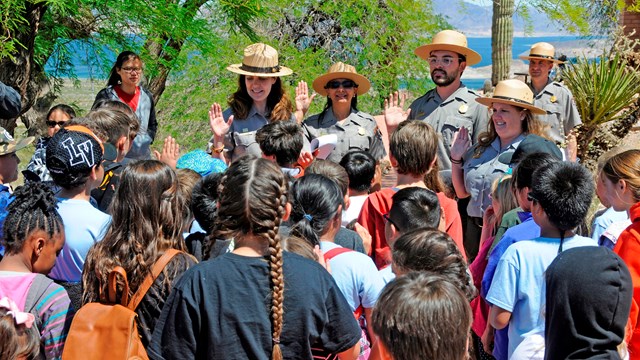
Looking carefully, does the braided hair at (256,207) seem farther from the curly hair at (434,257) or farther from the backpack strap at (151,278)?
the curly hair at (434,257)

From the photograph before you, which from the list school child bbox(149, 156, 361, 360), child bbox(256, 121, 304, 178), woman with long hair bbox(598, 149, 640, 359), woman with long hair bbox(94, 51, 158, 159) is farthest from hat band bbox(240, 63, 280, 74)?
Answer: school child bbox(149, 156, 361, 360)

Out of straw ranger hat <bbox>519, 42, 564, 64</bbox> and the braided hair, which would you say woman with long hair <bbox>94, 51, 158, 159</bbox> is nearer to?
the braided hair

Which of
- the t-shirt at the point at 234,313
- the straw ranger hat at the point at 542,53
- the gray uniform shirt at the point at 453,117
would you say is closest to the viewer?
the t-shirt at the point at 234,313

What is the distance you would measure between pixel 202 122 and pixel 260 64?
15.1 feet

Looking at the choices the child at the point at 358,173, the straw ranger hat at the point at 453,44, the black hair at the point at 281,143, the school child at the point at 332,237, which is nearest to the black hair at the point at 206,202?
the school child at the point at 332,237

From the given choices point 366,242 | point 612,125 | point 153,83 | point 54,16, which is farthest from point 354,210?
point 612,125

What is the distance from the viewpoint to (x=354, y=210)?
16.6ft

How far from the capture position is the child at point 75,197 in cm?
371

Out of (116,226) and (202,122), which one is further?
(202,122)

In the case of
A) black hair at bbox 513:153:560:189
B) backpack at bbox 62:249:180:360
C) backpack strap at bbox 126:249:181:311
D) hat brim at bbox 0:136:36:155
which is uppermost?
hat brim at bbox 0:136:36:155

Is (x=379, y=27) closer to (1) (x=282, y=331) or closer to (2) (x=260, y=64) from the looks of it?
(2) (x=260, y=64)

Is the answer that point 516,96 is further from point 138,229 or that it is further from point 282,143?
point 138,229

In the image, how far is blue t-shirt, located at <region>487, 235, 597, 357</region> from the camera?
11.5 ft

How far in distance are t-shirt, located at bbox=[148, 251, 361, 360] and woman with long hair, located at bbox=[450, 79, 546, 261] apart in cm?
310
